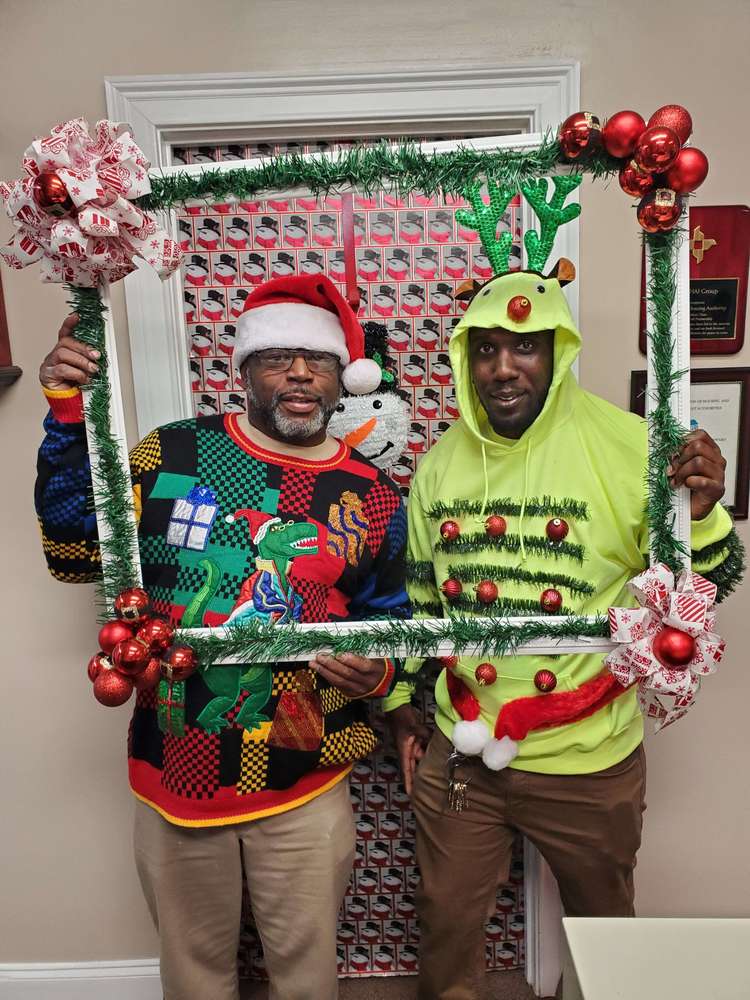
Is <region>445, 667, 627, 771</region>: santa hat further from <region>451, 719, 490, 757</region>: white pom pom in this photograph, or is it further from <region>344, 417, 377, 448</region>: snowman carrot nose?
<region>344, 417, 377, 448</region>: snowman carrot nose

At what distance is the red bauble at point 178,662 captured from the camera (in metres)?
1.01

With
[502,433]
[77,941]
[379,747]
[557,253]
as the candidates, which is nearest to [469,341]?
[502,433]

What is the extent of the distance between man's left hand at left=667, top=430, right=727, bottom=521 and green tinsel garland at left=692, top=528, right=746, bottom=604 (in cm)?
16

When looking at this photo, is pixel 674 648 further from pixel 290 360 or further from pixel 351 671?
pixel 290 360

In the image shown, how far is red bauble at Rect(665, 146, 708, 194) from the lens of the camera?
90 centimetres

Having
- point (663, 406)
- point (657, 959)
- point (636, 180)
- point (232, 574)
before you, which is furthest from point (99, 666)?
point (636, 180)

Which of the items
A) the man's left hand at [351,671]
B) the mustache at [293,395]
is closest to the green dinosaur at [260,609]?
the man's left hand at [351,671]

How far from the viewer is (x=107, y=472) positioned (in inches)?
40.8

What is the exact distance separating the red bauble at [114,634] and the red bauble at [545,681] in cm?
70

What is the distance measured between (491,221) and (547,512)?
517 millimetres

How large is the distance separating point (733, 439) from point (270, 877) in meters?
1.36

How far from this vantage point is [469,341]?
47.8 inches

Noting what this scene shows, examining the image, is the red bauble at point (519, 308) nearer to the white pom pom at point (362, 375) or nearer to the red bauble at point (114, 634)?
the white pom pom at point (362, 375)

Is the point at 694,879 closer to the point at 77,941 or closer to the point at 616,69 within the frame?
the point at 77,941
